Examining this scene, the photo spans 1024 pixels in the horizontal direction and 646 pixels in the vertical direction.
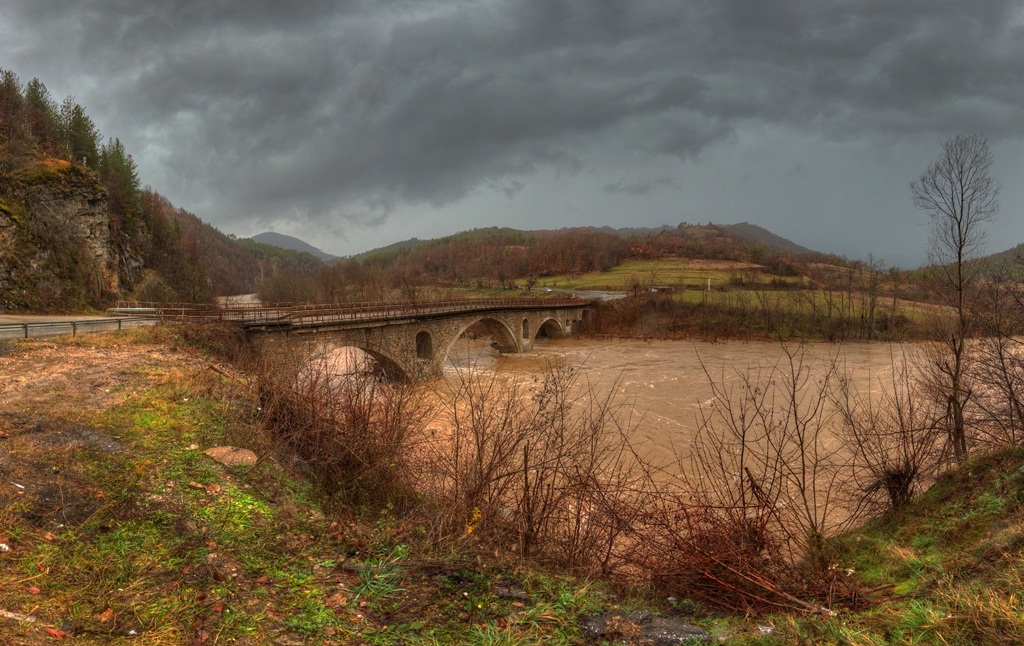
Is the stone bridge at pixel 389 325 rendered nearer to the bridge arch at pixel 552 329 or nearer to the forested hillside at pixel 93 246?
the forested hillside at pixel 93 246

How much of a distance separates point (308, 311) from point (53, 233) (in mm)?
20736

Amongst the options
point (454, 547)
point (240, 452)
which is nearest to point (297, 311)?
point (240, 452)

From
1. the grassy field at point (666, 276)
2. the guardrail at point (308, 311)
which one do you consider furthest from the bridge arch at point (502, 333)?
the grassy field at point (666, 276)

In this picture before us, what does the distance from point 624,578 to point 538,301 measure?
5418cm

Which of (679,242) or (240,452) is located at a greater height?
(679,242)

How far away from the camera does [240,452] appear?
25.9 ft

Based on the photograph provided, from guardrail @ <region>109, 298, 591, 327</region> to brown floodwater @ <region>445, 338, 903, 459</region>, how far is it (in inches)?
183

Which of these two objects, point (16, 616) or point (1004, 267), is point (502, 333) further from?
point (16, 616)

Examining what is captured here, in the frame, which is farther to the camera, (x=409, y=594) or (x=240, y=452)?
(x=240, y=452)

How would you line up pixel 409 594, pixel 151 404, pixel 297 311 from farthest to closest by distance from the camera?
pixel 297 311 → pixel 151 404 → pixel 409 594

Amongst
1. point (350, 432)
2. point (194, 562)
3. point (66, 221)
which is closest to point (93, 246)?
point (66, 221)

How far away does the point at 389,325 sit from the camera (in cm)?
3091

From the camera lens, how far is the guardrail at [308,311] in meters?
22.8

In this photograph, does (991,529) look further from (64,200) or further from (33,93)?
(33,93)
